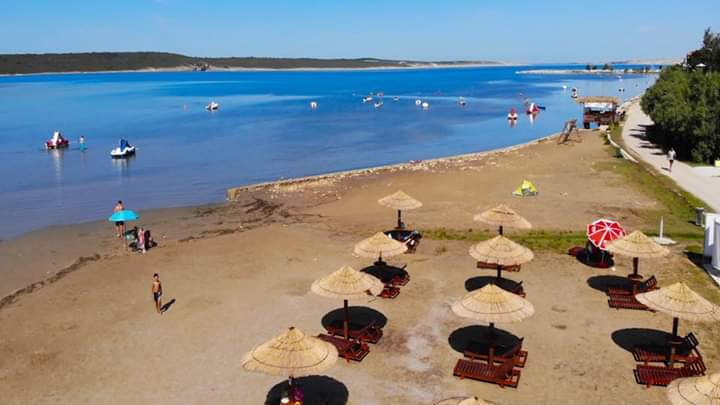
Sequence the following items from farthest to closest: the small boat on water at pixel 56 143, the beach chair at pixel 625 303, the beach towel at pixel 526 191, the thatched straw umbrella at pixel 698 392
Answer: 1. the small boat on water at pixel 56 143
2. the beach towel at pixel 526 191
3. the beach chair at pixel 625 303
4. the thatched straw umbrella at pixel 698 392

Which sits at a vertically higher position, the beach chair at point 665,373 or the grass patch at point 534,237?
the grass patch at point 534,237

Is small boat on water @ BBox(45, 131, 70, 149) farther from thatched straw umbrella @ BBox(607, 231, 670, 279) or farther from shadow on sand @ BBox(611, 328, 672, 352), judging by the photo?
shadow on sand @ BBox(611, 328, 672, 352)

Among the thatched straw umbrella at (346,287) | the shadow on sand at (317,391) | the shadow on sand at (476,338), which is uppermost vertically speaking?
the thatched straw umbrella at (346,287)

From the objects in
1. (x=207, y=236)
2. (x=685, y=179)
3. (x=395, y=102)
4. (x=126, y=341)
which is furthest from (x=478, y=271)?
(x=395, y=102)

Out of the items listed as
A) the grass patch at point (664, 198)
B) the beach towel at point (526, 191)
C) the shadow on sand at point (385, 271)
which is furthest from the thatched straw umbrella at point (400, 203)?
the grass patch at point (664, 198)

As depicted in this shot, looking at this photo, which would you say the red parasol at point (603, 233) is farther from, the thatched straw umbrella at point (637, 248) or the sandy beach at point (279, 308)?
the thatched straw umbrella at point (637, 248)

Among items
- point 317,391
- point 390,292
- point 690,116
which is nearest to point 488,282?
point 390,292
